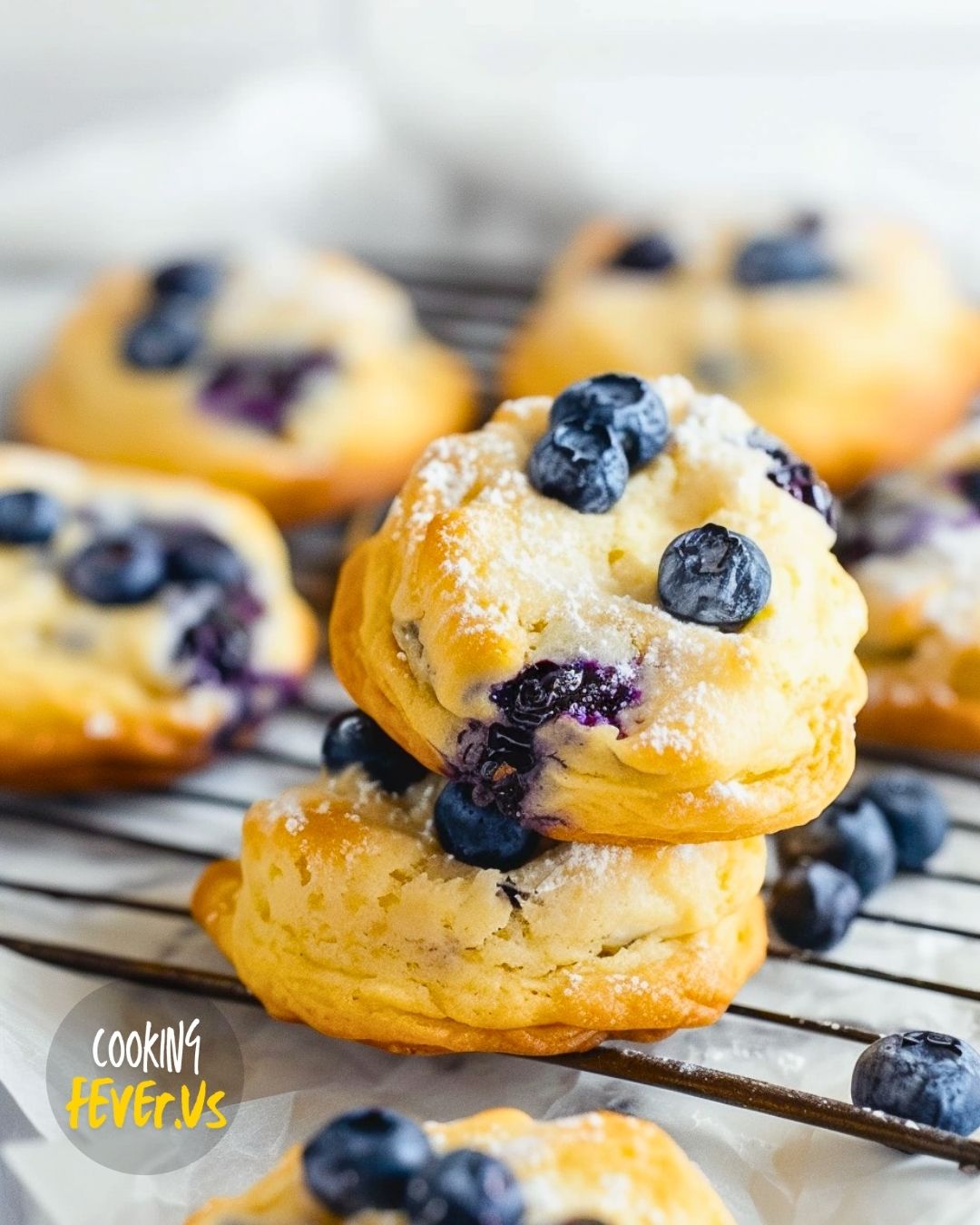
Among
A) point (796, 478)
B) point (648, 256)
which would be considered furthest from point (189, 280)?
point (796, 478)

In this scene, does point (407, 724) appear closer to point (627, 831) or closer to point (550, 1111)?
point (627, 831)

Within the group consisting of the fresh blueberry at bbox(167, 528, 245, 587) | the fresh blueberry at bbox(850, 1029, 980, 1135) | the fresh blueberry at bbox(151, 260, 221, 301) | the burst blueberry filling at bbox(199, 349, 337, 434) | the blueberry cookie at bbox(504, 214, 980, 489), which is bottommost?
the fresh blueberry at bbox(850, 1029, 980, 1135)

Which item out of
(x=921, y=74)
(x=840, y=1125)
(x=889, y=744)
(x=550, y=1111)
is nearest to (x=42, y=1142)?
(x=550, y=1111)

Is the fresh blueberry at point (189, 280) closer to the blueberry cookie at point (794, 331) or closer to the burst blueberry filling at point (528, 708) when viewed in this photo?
the blueberry cookie at point (794, 331)

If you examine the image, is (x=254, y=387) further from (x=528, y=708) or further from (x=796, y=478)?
(x=528, y=708)

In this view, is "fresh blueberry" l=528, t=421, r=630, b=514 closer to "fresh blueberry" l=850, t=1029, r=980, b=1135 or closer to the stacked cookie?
the stacked cookie
